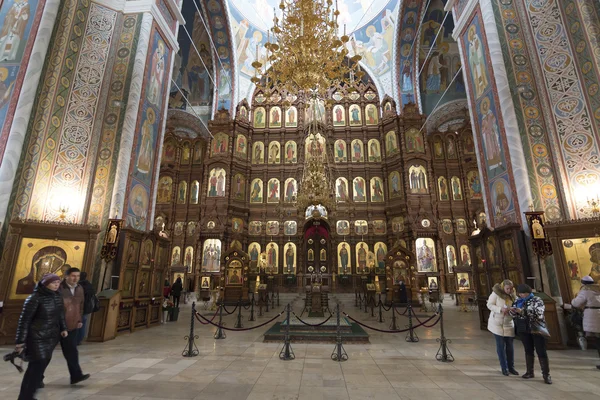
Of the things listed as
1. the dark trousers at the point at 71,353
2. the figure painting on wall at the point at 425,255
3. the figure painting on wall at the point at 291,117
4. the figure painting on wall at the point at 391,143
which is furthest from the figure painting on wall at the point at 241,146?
the dark trousers at the point at 71,353

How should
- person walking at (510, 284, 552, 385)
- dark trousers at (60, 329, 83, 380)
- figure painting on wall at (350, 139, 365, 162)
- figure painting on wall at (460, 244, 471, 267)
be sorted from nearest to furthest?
dark trousers at (60, 329, 83, 380)
person walking at (510, 284, 552, 385)
figure painting on wall at (460, 244, 471, 267)
figure painting on wall at (350, 139, 365, 162)

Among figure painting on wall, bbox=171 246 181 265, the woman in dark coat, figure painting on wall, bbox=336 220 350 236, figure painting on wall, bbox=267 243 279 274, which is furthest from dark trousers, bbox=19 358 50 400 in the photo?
figure painting on wall, bbox=336 220 350 236

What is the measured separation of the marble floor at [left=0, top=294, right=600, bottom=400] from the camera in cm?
338

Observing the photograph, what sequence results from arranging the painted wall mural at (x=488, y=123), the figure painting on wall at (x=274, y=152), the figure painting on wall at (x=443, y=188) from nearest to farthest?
the painted wall mural at (x=488, y=123) → the figure painting on wall at (x=443, y=188) → the figure painting on wall at (x=274, y=152)

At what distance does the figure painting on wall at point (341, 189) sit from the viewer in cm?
2019

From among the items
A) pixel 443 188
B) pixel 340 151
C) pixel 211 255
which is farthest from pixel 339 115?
pixel 211 255

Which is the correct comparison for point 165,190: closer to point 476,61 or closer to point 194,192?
point 194,192

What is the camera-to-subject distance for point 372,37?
2128cm

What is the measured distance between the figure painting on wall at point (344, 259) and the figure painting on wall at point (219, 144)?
999cm

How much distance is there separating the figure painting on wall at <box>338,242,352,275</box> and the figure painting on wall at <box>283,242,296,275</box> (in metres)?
2.80

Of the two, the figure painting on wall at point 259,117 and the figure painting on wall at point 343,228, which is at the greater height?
the figure painting on wall at point 259,117

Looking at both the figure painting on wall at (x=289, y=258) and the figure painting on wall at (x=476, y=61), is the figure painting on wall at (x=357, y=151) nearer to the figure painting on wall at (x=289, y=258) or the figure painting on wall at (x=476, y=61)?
the figure painting on wall at (x=289, y=258)

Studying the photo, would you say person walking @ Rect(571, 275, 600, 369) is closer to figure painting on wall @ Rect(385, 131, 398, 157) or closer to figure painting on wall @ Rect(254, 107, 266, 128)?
figure painting on wall @ Rect(385, 131, 398, 157)

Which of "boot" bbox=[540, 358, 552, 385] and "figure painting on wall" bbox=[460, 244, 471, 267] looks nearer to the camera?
"boot" bbox=[540, 358, 552, 385]
